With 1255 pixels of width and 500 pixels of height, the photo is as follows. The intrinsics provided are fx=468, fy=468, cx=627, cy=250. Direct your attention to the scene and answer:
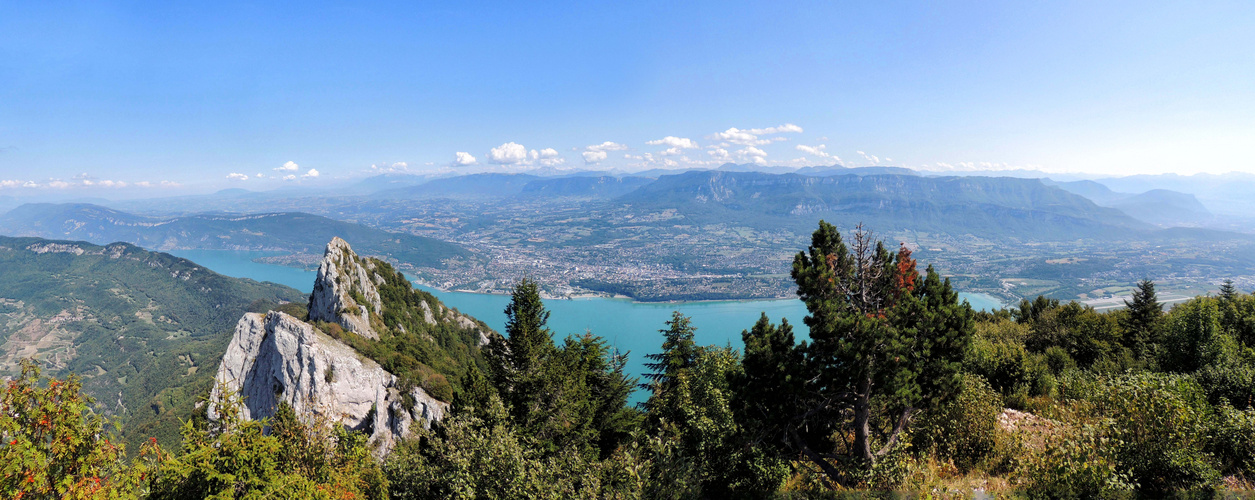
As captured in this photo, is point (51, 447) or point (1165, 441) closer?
point (51, 447)

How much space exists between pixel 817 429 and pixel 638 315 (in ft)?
334

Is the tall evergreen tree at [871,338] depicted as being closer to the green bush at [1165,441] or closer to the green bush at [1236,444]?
the green bush at [1165,441]

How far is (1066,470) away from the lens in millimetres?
6527

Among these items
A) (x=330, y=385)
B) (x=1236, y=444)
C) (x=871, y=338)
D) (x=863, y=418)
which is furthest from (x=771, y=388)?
(x=330, y=385)

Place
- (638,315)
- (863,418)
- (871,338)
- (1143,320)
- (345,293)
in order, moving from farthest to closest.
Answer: (638,315), (345,293), (1143,320), (863,418), (871,338)

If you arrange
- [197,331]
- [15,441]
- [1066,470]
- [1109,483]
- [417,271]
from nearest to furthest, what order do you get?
1. [15,441]
2. [1109,483]
3. [1066,470]
4. [197,331]
5. [417,271]

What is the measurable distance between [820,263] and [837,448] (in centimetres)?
526

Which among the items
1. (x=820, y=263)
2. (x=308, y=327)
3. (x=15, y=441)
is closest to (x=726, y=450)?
(x=820, y=263)

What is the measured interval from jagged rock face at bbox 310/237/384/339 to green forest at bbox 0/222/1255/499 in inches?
863

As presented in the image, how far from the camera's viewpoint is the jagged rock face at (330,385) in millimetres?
23266

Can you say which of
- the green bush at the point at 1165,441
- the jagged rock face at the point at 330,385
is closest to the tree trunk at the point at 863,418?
the green bush at the point at 1165,441

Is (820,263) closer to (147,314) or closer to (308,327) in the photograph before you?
(308,327)

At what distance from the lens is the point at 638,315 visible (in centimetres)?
11269

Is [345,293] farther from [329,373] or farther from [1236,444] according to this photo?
[1236,444]
